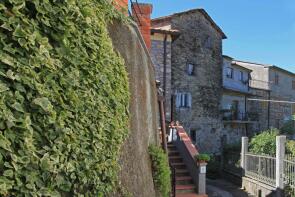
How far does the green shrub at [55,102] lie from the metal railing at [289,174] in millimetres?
10158

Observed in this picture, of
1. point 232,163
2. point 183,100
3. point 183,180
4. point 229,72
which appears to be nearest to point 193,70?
point 183,100

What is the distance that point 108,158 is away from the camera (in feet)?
10.3

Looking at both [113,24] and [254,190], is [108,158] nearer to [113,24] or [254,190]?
[113,24]

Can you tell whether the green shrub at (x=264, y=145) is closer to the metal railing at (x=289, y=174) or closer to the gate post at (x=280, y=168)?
the gate post at (x=280, y=168)

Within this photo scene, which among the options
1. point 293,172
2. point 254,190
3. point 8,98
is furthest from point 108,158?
point 254,190

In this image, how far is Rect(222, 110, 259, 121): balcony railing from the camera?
26.2m

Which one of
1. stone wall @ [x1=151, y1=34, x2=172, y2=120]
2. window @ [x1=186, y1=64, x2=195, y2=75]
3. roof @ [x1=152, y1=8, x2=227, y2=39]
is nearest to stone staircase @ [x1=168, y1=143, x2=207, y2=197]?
stone wall @ [x1=151, y1=34, x2=172, y2=120]

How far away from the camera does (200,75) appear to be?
23938mm

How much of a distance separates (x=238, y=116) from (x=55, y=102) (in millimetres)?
26972

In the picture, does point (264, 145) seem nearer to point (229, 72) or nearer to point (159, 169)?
point (159, 169)

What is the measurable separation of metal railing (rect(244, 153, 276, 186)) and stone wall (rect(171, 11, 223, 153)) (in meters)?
7.61

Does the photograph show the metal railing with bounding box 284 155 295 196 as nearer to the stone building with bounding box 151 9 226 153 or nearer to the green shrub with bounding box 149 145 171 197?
the green shrub with bounding box 149 145 171 197

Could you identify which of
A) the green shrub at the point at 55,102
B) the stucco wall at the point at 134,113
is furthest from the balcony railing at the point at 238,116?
the green shrub at the point at 55,102

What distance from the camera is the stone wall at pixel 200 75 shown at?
73.5ft
